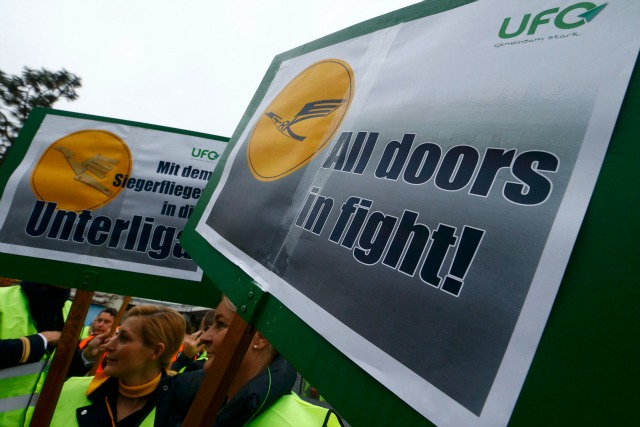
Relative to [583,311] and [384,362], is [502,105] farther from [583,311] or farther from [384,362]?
[384,362]

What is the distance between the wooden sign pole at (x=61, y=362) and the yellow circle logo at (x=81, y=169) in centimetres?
65

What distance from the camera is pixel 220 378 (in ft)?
3.75

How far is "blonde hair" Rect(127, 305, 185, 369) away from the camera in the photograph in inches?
93.0

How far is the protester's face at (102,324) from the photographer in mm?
4938

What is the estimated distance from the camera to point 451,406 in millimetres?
562

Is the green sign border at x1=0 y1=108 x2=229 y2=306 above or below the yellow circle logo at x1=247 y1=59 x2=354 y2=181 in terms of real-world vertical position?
below

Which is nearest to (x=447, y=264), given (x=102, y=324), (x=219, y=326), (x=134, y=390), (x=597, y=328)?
(x=597, y=328)

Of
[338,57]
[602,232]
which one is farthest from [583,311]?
[338,57]

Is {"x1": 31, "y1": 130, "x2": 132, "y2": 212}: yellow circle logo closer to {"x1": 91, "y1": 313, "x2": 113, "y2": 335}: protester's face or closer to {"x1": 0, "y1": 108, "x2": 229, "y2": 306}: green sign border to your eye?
{"x1": 0, "y1": 108, "x2": 229, "y2": 306}: green sign border

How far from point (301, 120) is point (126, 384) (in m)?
1.86

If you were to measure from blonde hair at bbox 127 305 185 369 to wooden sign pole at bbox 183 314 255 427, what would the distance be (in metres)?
1.36

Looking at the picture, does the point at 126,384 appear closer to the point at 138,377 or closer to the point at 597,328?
the point at 138,377

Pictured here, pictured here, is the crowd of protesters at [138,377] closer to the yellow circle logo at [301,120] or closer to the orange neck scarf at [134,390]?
the orange neck scarf at [134,390]

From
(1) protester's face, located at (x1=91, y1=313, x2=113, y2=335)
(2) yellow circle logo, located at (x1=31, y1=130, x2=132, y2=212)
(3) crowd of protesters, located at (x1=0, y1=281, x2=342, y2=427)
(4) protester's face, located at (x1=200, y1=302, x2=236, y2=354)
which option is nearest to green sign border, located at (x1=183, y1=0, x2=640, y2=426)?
(3) crowd of protesters, located at (x1=0, y1=281, x2=342, y2=427)
